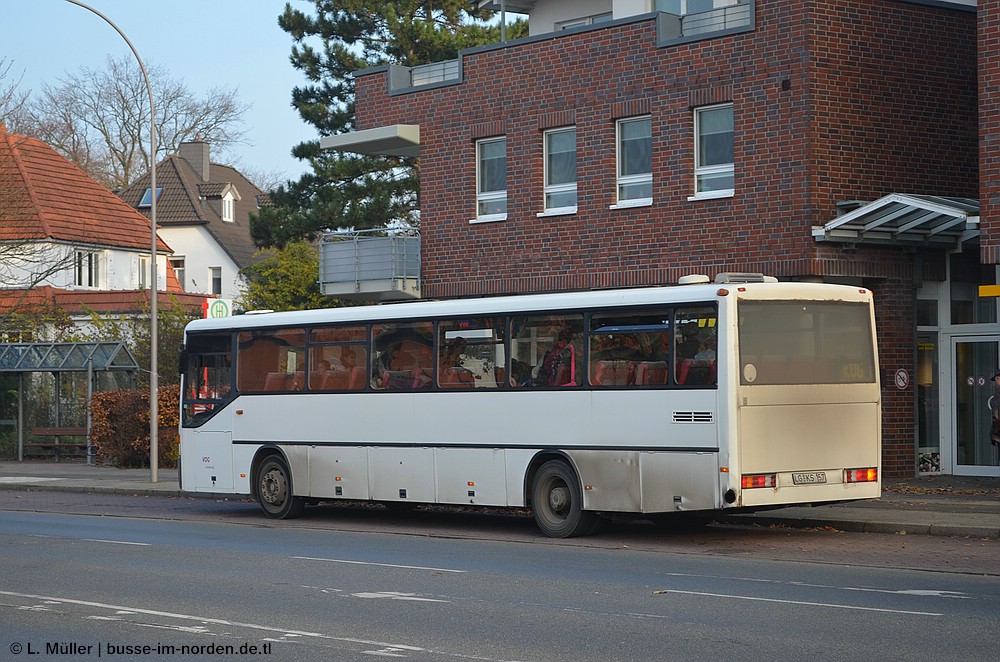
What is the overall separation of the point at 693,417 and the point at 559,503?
7.84ft

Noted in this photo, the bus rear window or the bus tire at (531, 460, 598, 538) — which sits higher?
the bus rear window

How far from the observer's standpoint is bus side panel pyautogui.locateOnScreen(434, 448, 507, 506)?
1850 cm

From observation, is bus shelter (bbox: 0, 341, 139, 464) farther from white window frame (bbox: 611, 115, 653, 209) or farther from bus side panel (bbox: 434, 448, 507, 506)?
bus side panel (bbox: 434, 448, 507, 506)

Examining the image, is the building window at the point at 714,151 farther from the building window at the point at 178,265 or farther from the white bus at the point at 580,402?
the building window at the point at 178,265

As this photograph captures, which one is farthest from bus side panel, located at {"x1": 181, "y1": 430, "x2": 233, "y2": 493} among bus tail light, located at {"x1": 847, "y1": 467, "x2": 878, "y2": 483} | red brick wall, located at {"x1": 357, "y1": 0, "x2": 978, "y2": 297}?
bus tail light, located at {"x1": 847, "y1": 467, "x2": 878, "y2": 483}

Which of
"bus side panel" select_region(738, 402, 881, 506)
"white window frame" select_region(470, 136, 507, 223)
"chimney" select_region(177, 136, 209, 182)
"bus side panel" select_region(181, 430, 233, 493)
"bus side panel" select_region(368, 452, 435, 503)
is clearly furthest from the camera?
"chimney" select_region(177, 136, 209, 182)

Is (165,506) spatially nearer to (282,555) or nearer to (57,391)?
(282,555)

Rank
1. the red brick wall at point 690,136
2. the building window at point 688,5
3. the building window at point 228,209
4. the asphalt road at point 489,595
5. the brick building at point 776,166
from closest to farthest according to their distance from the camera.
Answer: the asphalt road at point 489,595
the brick building at point 776,166
the red brick wall at point 690,136
the building window at point 688,5
the building window at point 228,209

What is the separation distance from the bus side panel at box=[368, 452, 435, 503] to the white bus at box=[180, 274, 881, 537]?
26 mm

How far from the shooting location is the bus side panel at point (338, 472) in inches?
803

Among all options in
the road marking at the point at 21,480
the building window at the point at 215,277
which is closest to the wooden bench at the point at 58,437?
the road marking at the point at 21,480

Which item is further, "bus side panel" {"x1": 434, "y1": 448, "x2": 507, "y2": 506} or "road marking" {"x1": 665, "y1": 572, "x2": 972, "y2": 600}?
"bus side panel" {"x1": 434, "y1": 448, "x2": 507, "y2": 506}

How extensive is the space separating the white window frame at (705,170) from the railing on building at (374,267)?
705cm

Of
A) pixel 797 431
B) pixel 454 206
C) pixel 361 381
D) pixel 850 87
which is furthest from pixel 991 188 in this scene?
pixel 454 206
